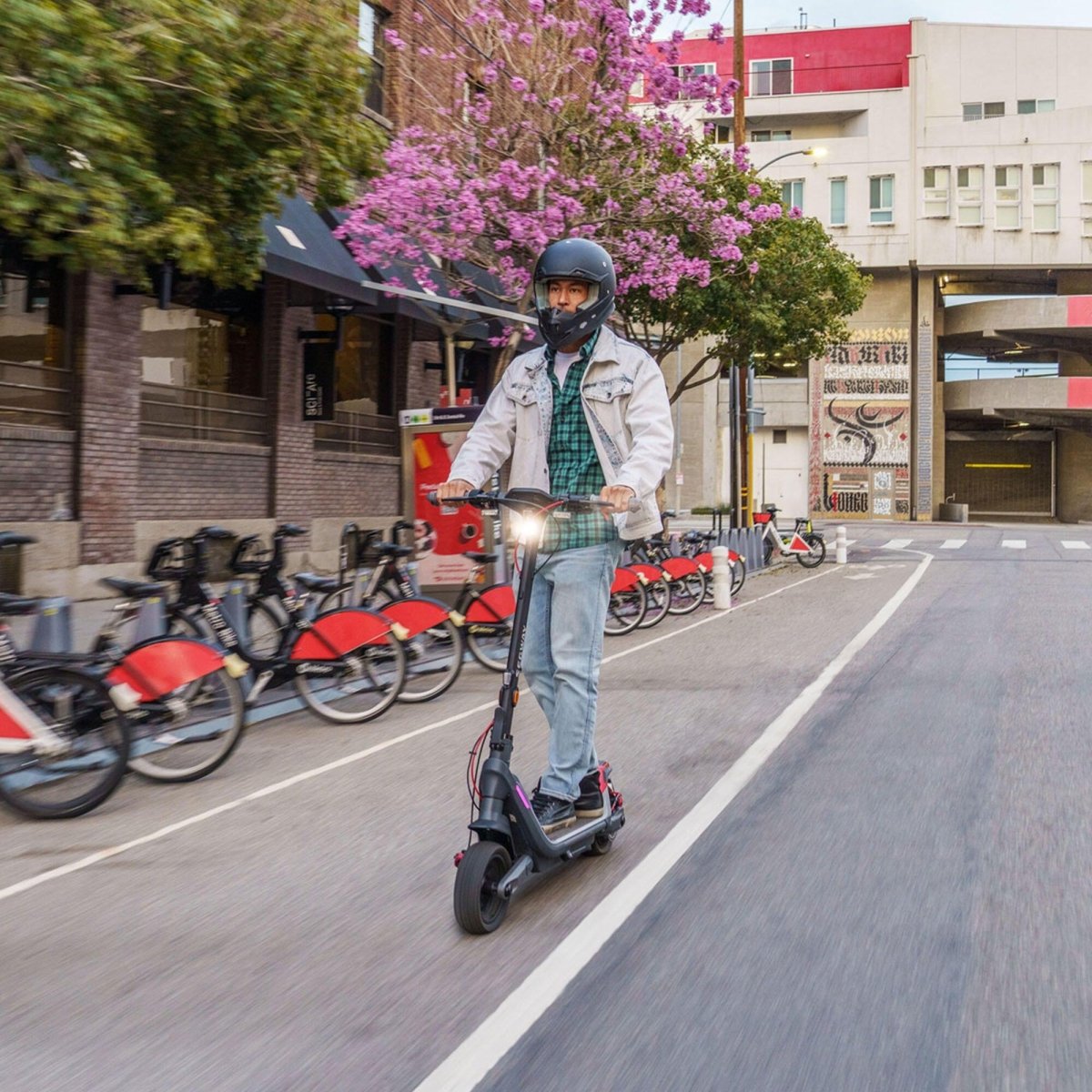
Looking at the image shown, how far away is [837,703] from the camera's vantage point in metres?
8.49

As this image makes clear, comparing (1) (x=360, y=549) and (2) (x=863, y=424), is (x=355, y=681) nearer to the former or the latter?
(1) (x=360, y=549)

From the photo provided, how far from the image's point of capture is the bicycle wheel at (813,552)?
A: 80.0 ft

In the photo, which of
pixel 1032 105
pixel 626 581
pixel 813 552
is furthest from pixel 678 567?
pixel 1032 105

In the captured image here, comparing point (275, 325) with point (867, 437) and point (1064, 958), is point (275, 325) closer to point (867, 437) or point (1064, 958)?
point (1064, 958)

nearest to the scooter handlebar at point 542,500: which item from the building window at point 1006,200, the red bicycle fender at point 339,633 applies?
the red bicycle fender at point 339,633

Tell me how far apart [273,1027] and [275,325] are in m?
15.5

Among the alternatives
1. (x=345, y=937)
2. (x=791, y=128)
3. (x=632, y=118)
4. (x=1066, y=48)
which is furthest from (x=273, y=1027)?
(x=1066, y=48)

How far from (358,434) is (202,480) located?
15.3 feet

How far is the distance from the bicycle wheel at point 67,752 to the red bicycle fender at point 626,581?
7733 mm

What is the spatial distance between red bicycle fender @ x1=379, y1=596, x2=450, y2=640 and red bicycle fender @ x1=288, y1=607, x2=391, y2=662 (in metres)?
0.60

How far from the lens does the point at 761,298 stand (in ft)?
78.9

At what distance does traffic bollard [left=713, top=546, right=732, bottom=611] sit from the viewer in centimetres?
1638

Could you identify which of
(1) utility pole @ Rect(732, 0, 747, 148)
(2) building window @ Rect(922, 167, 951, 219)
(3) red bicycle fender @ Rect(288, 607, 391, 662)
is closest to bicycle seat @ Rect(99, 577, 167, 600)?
(3) red bicycle fender @ Rect(288, 607, 391, 662)

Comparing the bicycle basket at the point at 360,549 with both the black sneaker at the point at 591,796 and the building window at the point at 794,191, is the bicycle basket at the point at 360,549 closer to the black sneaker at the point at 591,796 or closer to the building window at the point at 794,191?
the black sneaker at the point at 591,796
